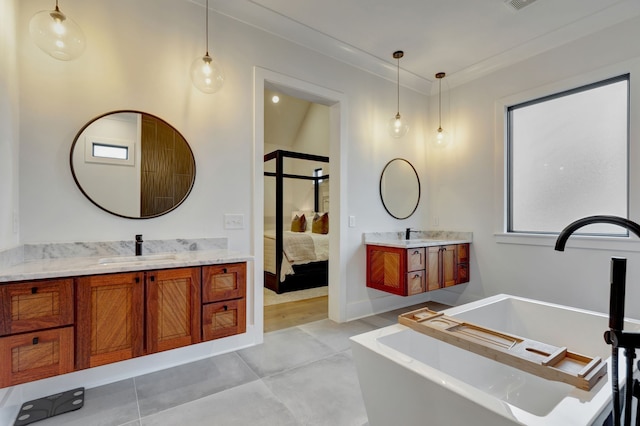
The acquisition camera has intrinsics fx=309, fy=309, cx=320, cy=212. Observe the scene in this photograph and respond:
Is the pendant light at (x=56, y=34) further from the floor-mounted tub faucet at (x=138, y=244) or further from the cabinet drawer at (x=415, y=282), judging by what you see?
the cabinet drawer at (x=415, y=282)

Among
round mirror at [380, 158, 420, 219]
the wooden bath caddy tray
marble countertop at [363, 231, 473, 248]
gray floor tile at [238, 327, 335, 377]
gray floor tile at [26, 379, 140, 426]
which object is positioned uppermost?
round mirror at [380, 158, 420, 219]

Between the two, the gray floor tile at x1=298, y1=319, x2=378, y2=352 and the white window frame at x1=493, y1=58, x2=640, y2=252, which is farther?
the gray floor tile at x1=298, y1=319, x2=378, y2=352

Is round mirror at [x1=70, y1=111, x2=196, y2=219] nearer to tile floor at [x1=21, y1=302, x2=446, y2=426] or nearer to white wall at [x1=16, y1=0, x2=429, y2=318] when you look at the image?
white wall at [x1=16, y1=0, x2=429, y2=318]

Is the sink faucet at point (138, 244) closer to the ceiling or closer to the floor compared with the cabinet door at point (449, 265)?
closer to the ceiling

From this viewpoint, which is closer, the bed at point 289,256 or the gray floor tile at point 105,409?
the gray floor tile at point 105,409

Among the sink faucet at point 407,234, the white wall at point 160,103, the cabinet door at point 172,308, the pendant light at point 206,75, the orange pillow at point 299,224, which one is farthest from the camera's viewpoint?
the orange pillow at point 299,224

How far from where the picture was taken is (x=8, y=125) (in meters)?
1.80

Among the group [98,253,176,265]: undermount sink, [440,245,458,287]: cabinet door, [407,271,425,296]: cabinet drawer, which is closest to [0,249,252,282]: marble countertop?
[98,253,176,265]: undermount sink

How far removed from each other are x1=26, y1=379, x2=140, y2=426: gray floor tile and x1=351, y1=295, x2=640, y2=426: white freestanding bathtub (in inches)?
56.8

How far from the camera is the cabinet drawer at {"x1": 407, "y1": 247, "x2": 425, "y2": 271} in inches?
125

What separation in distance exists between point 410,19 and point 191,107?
6.77 feet

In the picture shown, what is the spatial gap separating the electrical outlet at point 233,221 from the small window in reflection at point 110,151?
86 centimetres

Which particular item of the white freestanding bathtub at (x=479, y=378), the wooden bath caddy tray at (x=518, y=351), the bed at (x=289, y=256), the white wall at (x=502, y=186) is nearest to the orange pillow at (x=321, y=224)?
the bed at (x=289, y=256)

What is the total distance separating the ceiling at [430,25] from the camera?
102 inches
